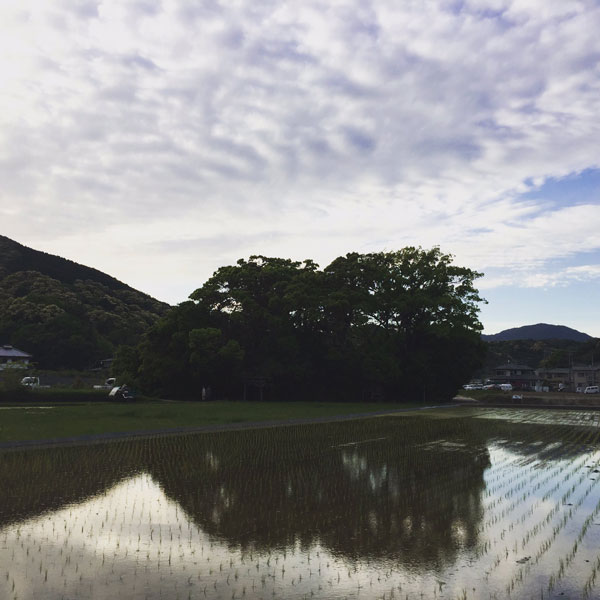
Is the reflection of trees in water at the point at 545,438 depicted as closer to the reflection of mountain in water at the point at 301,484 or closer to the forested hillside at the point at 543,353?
the reflection of mountain in water at the point at 301,484

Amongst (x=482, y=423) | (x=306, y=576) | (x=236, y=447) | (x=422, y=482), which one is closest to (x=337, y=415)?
(x=482, y=423)

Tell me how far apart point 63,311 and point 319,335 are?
180 ft

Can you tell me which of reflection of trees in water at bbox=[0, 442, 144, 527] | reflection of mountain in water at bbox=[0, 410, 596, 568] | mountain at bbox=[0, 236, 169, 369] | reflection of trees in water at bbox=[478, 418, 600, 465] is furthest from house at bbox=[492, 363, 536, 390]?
reflection of trees in water at bbox=[0, 442, 144, 527]

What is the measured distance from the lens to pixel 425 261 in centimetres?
5931

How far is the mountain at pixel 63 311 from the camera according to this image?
87688 mm

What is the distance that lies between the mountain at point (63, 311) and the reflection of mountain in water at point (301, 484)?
5625cm

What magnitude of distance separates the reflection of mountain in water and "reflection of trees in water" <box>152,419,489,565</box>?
0.03 m

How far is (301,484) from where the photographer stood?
550 inches

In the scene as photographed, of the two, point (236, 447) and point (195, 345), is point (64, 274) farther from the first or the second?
point (236, 447)

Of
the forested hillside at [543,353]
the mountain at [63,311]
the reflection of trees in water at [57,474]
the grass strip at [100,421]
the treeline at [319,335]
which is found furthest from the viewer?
the forested hillside at [543,353]

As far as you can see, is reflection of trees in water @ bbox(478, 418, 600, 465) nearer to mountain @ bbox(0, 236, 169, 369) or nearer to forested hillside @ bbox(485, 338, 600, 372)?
mountain @ bbox(0, 236, 169, 369)

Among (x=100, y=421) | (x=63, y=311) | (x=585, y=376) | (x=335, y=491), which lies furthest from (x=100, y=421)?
(x=585, y=376)

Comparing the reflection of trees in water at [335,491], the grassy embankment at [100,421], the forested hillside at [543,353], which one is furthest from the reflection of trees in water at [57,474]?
the forested hillside at [543,353]

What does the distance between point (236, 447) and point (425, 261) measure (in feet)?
141
